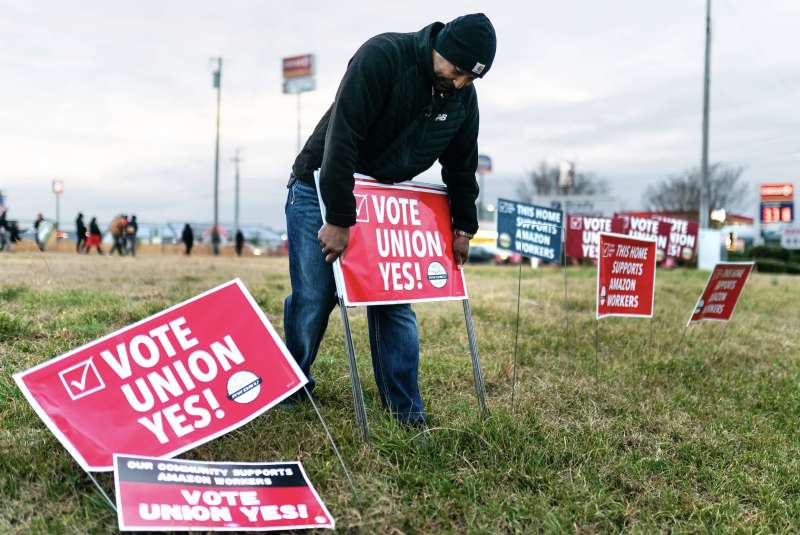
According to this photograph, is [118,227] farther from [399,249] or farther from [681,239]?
[399,249]

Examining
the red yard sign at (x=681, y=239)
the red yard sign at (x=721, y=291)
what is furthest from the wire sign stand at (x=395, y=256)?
the red yard sign at (x=681, y=239)

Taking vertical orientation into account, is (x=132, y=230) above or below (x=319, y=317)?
below

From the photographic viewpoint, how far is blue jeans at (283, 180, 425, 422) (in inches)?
126

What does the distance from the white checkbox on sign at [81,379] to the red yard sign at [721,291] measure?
5036mm

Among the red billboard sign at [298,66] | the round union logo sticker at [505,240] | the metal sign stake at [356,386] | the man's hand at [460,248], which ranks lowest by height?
the metal sign stake at [356,386]

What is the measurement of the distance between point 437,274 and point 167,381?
4.60 feet

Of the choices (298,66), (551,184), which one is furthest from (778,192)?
(298,66)

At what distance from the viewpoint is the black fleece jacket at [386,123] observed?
2836 mm

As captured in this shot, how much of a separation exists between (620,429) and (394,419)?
48.4 inches

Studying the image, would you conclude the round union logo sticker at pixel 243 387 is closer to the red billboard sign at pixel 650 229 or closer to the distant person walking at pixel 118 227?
the red billboard sign at pixel 650 229

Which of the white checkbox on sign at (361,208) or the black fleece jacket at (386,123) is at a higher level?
the black fleece jacket at (386,123)

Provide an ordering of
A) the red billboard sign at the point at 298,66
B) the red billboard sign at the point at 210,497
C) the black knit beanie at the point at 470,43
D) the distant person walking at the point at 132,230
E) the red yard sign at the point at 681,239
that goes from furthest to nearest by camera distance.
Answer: the red billboard sign at the point at 298,66, the distant person walking at the point at 132,230, the red yard sign at the point at 681,239, the black knit beanie at the point at 470,43, the red billboard sign at the point at 210,497

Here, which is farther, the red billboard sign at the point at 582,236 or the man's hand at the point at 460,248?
the red billboard sign at the point at 582,236

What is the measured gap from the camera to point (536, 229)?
9.09m
